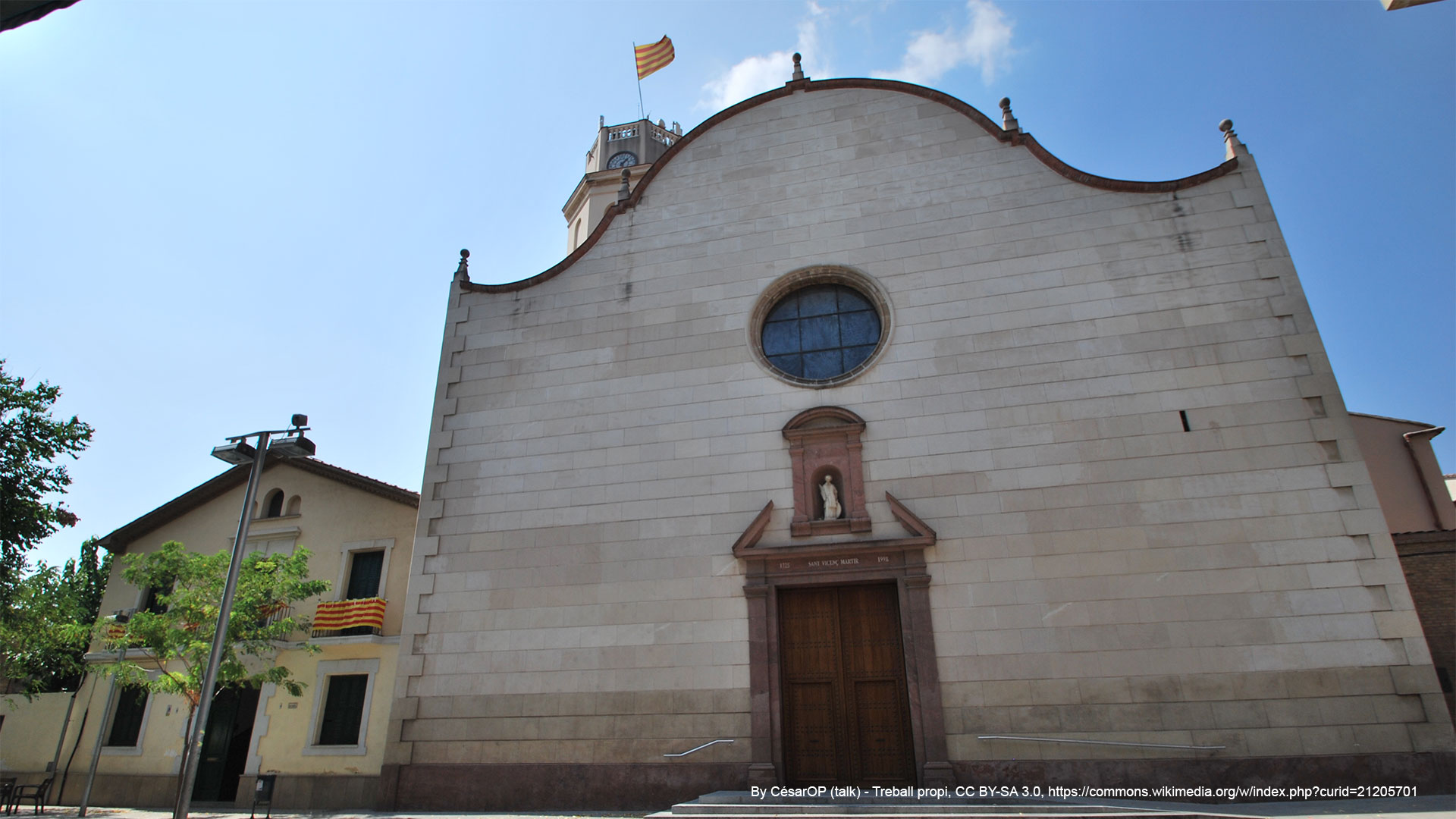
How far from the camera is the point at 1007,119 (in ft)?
46.4

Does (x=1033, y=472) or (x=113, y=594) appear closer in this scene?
(x=1033, y=472)

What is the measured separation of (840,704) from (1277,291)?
9.10 meters

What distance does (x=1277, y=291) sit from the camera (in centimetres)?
1173

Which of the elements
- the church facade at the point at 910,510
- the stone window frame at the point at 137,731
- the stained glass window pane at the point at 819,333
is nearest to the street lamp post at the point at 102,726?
the stone window frame at the point at 137,731

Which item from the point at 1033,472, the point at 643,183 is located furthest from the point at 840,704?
the point at 643,183

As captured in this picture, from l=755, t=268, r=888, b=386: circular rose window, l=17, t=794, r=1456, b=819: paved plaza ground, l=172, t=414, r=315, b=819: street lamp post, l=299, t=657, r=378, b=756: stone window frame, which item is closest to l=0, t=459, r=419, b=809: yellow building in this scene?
l=299, t=657, r=378, b=756: stone window frame

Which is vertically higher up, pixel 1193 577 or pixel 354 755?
pixel 1193 577

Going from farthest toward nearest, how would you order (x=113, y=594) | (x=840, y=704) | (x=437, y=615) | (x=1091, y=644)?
(x=113, y=594) → (x=437, y=615) → (x=840, y=704) → (x=1091, y=644)

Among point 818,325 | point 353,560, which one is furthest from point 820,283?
point 353,560

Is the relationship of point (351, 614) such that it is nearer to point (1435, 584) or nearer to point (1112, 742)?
point (1112, 742)

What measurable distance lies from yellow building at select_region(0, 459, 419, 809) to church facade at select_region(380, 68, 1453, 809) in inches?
118

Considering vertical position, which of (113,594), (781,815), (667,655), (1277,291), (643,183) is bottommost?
(781,815)

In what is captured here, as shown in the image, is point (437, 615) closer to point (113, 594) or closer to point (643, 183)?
point (643, 183)

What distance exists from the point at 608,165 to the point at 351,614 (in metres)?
14.4
